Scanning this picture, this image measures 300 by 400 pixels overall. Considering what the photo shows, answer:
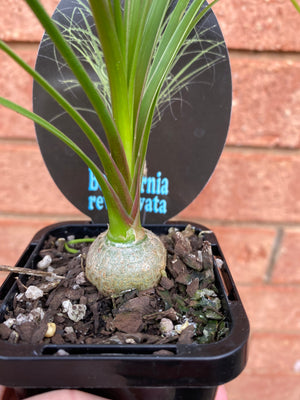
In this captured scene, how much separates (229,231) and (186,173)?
9.1 inches

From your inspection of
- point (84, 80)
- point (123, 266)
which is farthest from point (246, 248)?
point (84, 80)

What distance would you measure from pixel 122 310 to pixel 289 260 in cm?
45

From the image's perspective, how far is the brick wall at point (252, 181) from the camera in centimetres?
58

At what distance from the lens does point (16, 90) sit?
62 centimetres

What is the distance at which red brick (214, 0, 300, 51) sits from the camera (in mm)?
564

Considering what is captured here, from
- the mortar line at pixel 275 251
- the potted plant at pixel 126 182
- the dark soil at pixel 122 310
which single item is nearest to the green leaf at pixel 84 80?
the potted plant at pixel 126 182

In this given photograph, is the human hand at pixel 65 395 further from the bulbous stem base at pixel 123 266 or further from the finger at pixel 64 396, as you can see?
the bulbous stem base at pixel 123 266

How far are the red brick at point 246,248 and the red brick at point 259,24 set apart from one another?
34cm

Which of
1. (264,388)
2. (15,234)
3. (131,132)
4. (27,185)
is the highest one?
(131,132)

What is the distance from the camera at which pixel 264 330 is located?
753 millimetres

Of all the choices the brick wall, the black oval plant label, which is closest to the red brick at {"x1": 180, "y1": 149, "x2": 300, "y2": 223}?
the brick wall

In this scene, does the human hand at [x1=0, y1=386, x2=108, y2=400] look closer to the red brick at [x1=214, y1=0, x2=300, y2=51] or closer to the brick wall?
the brick wall

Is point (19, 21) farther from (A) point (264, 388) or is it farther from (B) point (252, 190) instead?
(A) point (264, 388)

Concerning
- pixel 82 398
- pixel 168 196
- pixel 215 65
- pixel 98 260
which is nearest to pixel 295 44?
pixel 215 65
